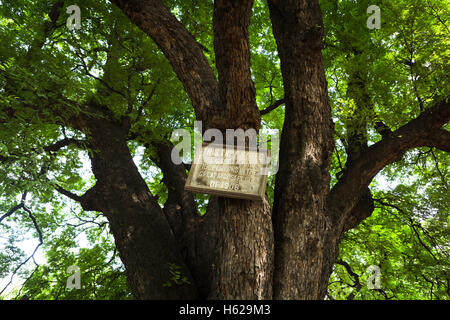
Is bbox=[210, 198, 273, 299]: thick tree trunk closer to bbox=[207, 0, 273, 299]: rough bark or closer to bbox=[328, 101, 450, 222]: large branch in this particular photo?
bbox=[207, 0, 273, 299]: rough bark

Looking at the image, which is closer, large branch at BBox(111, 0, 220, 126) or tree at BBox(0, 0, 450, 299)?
tree at BBox(0, 0, 450, 299)

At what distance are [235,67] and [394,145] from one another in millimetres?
2436

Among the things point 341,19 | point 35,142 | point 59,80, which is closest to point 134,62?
point 59,80

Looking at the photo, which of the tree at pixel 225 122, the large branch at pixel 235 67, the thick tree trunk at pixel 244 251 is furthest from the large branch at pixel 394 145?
the large branch at pixel 235 67

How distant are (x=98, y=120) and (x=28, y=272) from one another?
13.2 feet

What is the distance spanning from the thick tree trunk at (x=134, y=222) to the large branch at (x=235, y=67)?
5.82ft

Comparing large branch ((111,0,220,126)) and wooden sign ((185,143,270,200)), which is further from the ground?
large branch ((111,0,220,126))

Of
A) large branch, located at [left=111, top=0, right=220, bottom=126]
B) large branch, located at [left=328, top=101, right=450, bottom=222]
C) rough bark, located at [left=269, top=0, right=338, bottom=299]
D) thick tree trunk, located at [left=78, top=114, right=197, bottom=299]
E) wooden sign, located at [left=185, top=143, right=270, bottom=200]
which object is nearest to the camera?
wooden sign, located at [left=185, top=143, right=270, bottom=200]

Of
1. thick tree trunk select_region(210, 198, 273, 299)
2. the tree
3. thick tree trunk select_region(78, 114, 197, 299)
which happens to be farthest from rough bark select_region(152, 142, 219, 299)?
thick tree trunk select_region(210, 198, 273, 299)

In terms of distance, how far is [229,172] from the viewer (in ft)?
7.92

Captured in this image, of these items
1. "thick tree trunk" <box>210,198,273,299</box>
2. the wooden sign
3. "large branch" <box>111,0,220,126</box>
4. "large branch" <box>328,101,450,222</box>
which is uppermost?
"large branch" <box>111,0,220,126</box>

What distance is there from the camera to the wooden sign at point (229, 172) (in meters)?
2.34

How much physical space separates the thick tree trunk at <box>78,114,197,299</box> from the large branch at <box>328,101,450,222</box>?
223cm

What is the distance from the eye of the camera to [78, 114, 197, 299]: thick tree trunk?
320cm
